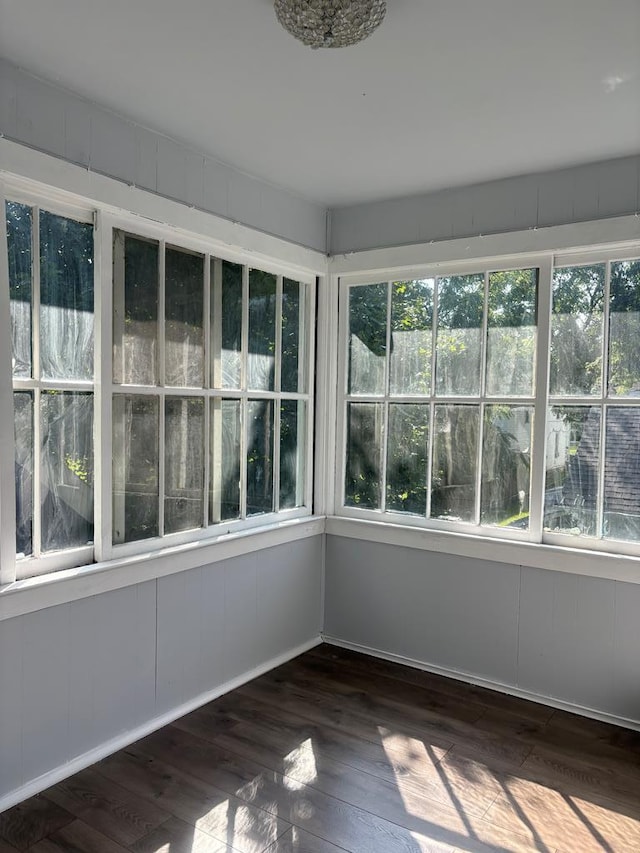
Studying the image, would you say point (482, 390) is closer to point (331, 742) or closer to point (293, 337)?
point (293, 337)

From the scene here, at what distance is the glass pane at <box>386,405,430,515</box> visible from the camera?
134 inches

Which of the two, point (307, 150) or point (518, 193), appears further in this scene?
point (518, 193)

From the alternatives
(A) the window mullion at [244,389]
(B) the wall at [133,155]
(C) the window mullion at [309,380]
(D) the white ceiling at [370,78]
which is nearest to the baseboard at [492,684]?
(C) the window mullion at [309,380]

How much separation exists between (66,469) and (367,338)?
1.84 m

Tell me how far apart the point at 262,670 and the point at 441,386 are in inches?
68.2

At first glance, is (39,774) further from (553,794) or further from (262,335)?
(262,335)

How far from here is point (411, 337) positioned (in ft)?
11.2

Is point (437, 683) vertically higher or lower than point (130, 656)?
lower

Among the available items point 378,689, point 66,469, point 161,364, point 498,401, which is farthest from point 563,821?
point 161,364

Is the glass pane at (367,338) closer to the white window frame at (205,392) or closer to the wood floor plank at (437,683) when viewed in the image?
the white window frame at (205,392)

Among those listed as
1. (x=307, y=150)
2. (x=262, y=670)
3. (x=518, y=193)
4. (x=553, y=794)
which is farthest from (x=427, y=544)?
(x=307, y=150)

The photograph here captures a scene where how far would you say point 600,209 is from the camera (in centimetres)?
283

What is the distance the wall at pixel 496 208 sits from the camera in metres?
2.79

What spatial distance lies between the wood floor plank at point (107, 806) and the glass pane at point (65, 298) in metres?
1.47
